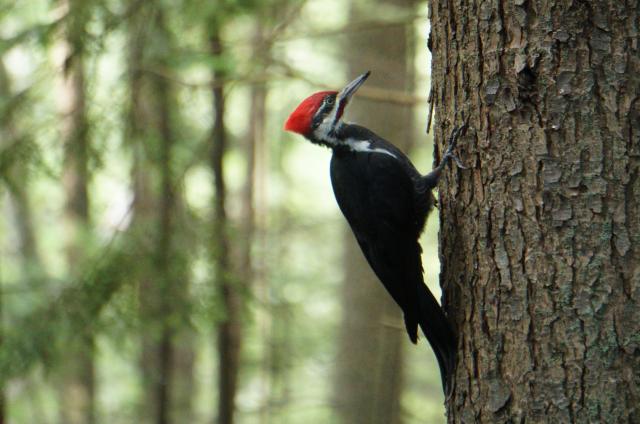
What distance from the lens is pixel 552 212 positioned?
2586 mm

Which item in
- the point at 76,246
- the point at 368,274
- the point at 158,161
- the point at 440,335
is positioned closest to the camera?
the point at 440,335

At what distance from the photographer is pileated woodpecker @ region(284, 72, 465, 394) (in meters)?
3.23

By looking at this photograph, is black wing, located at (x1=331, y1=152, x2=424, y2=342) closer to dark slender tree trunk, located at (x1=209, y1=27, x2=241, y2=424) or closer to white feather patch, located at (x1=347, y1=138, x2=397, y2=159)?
white feather patch, located at (x1=347, y1=138, x2=397, y2=159)

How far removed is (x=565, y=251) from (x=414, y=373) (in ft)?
38.2

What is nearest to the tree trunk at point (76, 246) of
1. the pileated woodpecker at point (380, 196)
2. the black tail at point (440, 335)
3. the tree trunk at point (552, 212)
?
the pileated woodpecker at point (380, 196)

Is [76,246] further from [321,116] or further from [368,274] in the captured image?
[321,116]

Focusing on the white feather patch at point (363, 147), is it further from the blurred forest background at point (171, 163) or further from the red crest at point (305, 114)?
the blurred forest background at point (171, 163)

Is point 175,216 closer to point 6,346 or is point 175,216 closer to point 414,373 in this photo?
point 6,346

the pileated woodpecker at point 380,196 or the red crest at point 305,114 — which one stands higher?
the red crest at point 305,114

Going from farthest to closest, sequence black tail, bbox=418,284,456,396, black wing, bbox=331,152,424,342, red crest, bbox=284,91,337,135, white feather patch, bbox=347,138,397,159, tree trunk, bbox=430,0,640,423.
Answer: red crest, bbox=284,91,337,135, white feather patch, bbox=347,138,397,159, black wing, bbox=331,152,424,342, black tail, bbox=418,284,456,396, tree trunk, bbox=430,0,640,423

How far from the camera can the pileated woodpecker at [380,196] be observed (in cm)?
323

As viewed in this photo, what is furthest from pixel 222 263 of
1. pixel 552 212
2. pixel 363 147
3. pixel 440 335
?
pixel 552 212

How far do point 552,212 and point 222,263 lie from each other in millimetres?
3288

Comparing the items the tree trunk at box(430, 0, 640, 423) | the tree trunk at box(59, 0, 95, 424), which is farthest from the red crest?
the tree trunk at box(59, 0, 95, 424)
